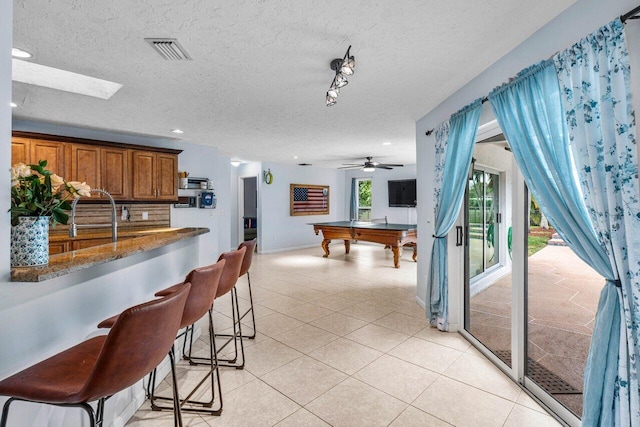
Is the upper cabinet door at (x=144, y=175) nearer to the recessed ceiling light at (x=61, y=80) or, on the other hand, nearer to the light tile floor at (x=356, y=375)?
the recessed ceiling light at (x=61, y=80)

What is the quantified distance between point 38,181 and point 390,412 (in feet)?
7.55

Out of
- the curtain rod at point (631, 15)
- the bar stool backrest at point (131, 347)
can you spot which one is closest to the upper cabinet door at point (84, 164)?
the bar stool backrest at point (131, 347)

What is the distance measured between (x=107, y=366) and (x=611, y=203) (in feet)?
6.86

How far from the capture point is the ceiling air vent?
209 centimetres

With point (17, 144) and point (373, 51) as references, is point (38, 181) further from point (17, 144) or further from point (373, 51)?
point (17, 144)

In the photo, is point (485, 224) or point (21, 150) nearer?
point (21, 150)

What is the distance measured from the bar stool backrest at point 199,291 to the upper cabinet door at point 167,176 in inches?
144

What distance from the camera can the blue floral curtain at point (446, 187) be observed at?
9.02 feet

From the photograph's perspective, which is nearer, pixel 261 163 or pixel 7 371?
pixel 7 371

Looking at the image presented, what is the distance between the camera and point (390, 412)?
1.99 m

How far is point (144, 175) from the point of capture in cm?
483

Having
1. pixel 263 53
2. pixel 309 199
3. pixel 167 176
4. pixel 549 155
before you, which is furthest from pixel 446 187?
pixel 309 199

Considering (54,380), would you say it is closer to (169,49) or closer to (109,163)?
(169,49)

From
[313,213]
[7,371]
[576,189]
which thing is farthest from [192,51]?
[313,213]
